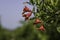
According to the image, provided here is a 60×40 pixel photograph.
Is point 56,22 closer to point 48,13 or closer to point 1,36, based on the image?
point 48,13

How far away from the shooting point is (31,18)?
4.37m

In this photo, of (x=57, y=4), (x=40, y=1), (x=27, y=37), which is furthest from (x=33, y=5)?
(x=27, y=37)

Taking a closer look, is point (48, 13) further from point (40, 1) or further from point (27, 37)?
point (27, 37)

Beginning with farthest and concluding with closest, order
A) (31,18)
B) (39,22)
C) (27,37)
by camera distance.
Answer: (27,37) < (31,18) < (39,22)

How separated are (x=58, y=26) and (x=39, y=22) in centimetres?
36

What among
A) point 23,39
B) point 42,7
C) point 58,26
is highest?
point 23,39

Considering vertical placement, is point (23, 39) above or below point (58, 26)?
above

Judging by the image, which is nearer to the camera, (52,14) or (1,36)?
(52,14)

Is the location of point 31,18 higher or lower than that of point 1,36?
lower

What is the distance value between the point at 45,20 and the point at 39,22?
0.11 meters

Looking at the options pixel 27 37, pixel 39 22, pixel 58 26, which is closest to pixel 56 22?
pixel 58 26

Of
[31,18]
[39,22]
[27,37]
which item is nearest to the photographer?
[39,22]

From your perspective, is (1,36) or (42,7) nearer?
(42,7)

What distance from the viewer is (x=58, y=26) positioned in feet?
13.9
